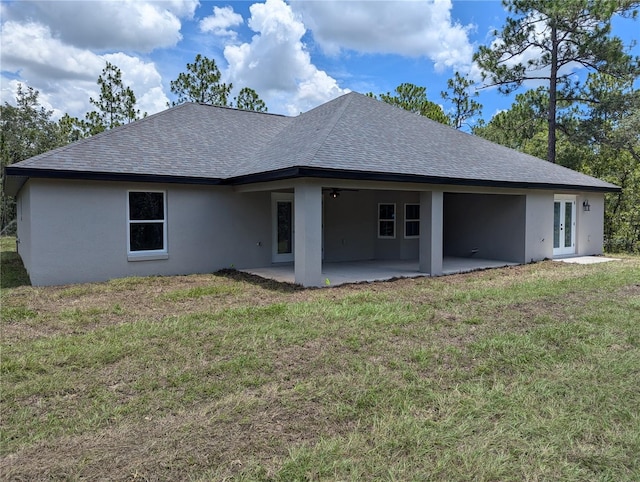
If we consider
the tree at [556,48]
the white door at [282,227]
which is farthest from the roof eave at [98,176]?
the tree at [556,48]

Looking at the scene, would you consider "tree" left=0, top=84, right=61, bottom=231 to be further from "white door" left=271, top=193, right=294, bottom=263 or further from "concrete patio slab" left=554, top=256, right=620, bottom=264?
"concrete patio slab" left=554, top=256, right=620, bottom=264

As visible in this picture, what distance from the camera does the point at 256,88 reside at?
30.7 m

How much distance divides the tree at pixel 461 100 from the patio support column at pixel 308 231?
90.1 ft

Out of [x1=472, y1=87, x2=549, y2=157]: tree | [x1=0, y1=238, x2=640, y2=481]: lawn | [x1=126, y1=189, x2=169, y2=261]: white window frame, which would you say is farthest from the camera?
[x1=472, y1=87, x2=549, y2=157]: tree

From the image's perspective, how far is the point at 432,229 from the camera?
37.3 feet

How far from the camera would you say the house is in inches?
382

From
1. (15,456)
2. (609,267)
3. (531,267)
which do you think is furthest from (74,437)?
(609,267)

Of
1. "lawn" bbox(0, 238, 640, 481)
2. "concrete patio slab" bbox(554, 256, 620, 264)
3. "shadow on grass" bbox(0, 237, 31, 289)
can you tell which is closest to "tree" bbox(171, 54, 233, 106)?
"shadow on grass" bbox(0, 237, 31, 289)

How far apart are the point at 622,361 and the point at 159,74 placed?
97.8 ft

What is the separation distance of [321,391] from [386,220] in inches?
450

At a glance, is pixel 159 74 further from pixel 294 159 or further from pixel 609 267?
pixel 609 267

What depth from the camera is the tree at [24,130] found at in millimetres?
28359

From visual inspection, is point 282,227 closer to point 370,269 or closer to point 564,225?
point 370,269

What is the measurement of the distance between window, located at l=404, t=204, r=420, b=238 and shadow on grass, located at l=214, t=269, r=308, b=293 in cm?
607
